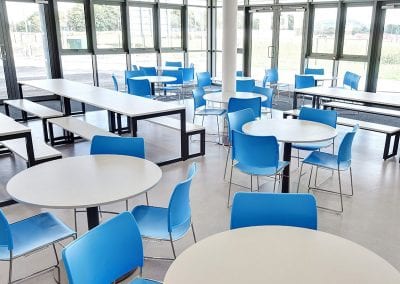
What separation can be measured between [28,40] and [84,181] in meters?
6.88

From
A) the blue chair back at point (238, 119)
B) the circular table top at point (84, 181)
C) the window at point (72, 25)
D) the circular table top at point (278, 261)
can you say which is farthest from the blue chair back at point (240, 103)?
the window at point (72, 25)

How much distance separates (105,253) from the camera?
1.68m

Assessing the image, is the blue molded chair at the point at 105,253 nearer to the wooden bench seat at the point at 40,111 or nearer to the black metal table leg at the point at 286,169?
the black metal table leg at the point at 286,169

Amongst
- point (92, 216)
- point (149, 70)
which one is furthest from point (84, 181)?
point (149, 70)

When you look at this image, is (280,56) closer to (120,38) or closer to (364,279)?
(120,38)

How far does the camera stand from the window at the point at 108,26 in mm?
8859

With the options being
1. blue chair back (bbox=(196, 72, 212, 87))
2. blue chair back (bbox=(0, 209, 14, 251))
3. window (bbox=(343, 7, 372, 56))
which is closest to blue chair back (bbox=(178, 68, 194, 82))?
blue chair back (bbox=(196, 72, 212, 87))

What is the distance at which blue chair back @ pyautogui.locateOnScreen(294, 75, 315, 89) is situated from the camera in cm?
711

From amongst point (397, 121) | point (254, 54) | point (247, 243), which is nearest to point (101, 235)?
point (247, 243)

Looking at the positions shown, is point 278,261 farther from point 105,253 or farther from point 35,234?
point 35,234

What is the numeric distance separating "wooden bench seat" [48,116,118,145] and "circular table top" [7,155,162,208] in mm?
1941

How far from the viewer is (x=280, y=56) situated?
9844 millimetres

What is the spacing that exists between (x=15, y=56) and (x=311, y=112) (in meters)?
6.59

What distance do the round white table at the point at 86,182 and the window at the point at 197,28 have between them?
28.4 ft
